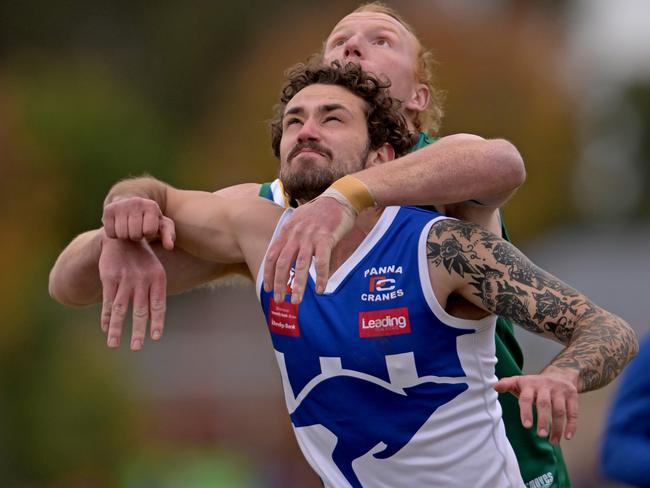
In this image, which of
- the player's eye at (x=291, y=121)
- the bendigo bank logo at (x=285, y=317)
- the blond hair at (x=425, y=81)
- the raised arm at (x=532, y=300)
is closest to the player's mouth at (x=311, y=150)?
the player's eye at (x=291, y=121)

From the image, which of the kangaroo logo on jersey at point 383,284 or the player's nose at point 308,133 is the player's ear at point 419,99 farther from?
the kangaroo logo on jersey at point 383,284

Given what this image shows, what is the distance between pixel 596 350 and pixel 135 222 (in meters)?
2.09

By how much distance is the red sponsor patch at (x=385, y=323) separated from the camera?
19.3ft

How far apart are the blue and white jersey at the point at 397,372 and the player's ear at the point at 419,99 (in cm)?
150

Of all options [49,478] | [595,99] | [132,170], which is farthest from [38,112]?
[595,99]

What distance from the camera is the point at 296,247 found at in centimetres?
537

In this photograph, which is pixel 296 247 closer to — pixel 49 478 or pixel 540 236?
pixel 49 478

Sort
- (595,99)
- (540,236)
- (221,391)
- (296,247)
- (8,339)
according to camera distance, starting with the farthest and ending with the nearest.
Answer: (595,99) < (540,236) < (221,391) < (8,339) < (296,247)

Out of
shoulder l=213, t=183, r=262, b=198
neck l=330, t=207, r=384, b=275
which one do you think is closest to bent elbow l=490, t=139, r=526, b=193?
neck l=330, t=207, r=384, b=275

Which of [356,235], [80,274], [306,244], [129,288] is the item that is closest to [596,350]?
[306,244]

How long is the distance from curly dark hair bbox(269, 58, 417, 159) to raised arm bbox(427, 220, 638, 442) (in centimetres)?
78

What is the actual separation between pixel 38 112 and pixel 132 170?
1.91 m

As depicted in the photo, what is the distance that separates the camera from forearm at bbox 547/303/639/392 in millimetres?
5207

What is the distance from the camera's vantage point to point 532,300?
566 cm
